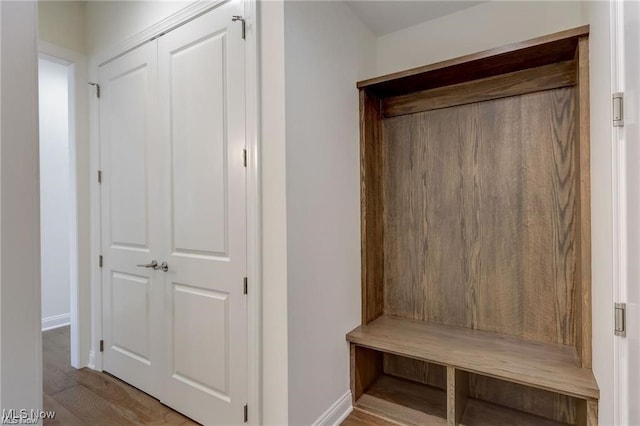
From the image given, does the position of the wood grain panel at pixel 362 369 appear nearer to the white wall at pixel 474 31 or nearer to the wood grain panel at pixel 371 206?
the wood grain panel at pixel 371 206

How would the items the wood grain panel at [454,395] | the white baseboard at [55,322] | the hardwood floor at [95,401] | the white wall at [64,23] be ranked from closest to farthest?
the wood grain panel at [454,395] < the hardwood floor at [95,401] < the white wall at [64,23] < the white baseboard at [55,322]

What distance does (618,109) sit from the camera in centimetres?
114

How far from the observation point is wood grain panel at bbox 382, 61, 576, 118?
1873mm

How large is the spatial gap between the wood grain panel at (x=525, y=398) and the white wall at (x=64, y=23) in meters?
3.79

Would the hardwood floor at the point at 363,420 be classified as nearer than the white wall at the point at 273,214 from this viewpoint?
No

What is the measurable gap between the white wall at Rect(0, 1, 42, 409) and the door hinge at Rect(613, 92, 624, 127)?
170 centimetres

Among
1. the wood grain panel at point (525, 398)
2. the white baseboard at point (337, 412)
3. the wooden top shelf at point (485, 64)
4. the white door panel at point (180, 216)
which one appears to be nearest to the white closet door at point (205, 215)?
the white door panel at point (180, 216)

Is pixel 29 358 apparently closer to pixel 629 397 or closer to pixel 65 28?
pixel 629 397

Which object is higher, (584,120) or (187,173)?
(584,120)

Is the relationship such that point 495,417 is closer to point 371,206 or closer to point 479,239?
point 479,239

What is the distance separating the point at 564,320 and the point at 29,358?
2368 millimetres

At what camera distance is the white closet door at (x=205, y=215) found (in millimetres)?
1769

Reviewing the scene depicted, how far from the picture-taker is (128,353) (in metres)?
2.38

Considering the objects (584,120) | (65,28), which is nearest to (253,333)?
(584,120)
